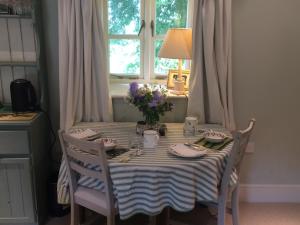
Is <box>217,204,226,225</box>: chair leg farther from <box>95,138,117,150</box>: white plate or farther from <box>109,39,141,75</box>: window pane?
<box>109,39,141,75</box>: window pane

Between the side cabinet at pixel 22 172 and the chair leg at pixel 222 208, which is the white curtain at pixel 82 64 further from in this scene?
the chair leg at pixel 222 208

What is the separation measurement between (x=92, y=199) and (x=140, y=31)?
1.48m

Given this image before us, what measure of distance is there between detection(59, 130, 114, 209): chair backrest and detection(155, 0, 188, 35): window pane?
1342 millimetres

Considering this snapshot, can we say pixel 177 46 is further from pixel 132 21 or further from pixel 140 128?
pixel 140 128

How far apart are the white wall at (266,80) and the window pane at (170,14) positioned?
0.46m

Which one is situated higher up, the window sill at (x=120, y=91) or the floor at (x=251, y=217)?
the window sill at (x=120, y=91)

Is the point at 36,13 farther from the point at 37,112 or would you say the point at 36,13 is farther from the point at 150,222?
the point at 150,222

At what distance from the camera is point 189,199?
6.06 ft

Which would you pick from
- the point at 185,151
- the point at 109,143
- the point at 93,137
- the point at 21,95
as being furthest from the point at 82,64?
the point at 185,151

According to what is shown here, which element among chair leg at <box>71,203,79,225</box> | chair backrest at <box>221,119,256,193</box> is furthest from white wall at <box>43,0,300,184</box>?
chair leg at <box>71,203,79,225</box>

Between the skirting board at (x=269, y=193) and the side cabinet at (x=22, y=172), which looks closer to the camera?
the side cabinet at (x=22, y=172)

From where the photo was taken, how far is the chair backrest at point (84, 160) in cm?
178

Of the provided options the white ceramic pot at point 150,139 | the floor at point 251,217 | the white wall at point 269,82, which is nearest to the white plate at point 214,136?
the white ceramic pot at point 150,139

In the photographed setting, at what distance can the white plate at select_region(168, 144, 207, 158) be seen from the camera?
6.28 feet
